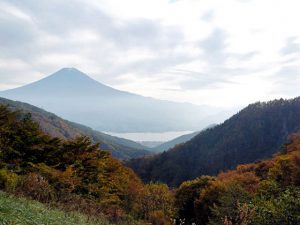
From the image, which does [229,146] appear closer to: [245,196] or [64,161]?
[64,161]

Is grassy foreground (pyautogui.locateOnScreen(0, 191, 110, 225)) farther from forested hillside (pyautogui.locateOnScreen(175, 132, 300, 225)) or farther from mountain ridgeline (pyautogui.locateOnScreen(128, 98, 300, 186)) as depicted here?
mountain ridgeline (pyautogui.locateOnScreen(128, 98, 300, 186))

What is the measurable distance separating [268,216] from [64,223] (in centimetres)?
483

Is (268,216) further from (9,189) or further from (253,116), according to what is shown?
(253,116)

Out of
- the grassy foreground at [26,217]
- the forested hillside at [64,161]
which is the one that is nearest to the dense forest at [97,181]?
the forested hillside at [64,161]

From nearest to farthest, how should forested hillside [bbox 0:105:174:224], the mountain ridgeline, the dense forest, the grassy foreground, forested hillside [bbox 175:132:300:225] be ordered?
the grassy foreground < forested hillside [bbox 175:132:300:225] < the dense forest < forested hillside [bbox 0:105:174:224] < the mountain ridgeline

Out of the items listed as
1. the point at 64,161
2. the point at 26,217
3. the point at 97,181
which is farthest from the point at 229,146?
the point at 26,217

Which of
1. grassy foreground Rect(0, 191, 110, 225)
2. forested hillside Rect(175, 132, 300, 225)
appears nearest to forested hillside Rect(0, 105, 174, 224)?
forested hillside Rect(175, 132, 300, 225)

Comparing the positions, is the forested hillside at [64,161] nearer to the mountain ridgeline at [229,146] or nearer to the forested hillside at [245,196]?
the forested hillside at [245,196]

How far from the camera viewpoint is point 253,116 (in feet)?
461

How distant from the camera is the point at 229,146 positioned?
4953 inches

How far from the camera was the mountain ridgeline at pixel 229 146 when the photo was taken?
115m

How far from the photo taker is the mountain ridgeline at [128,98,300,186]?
115 metres

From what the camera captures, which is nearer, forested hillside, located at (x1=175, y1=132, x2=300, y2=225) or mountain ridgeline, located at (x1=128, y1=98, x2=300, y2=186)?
forested hillside, located at (x1=175, y1=132, x2=300, y2=225)

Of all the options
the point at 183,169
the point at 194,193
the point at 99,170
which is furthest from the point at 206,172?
the point at 99,170
